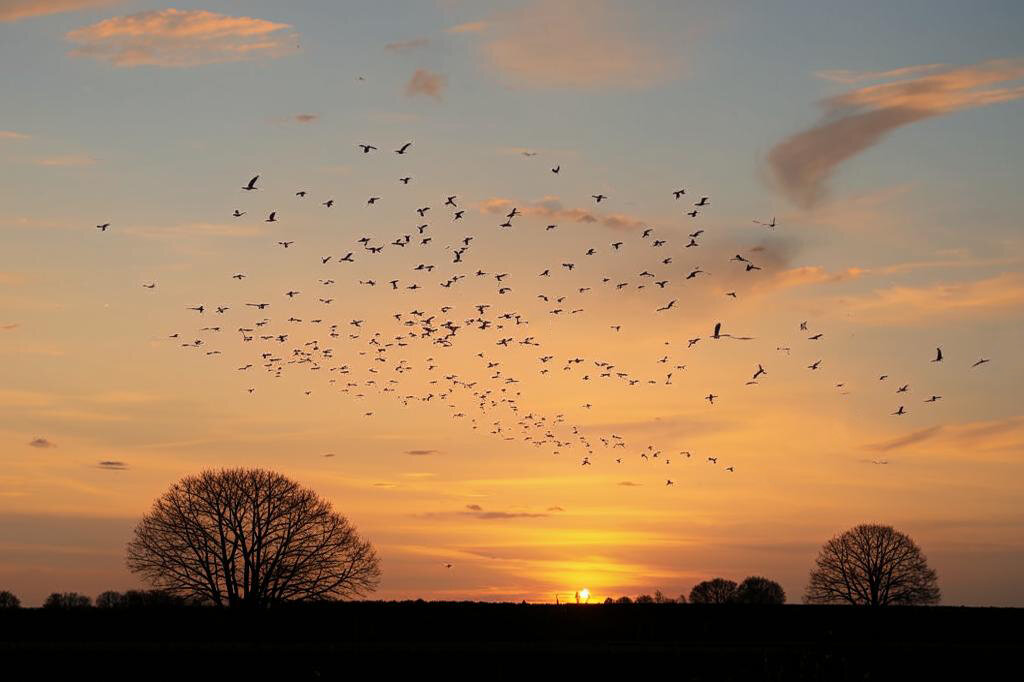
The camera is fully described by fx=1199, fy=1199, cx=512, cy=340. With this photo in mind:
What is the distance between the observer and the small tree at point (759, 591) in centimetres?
16138

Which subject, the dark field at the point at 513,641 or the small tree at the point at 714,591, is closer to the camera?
the dark field at the point at 513,641

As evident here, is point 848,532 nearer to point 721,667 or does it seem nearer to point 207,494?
point 207,494

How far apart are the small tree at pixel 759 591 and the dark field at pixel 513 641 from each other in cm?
6677

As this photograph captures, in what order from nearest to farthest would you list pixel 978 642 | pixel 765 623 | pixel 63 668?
pixel 63 668
pixel 978 642
pixel 765 623

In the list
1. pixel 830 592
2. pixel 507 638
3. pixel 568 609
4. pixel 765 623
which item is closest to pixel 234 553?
pixel 568 609

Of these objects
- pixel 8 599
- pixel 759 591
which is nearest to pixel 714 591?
pixel 759 591

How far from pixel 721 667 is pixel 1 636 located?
39967 mm

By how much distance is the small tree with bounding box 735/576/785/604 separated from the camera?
161375 millimetres

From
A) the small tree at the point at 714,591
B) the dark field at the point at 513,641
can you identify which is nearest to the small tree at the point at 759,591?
the small tree at the point at 714,591

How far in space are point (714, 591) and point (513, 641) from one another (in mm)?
108536

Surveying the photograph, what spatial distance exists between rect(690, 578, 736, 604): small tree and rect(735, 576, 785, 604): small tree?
1157 millimetres

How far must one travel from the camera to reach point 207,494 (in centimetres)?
9875

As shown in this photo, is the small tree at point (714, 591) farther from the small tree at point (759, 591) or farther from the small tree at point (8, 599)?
the small tree at point (8, 599)

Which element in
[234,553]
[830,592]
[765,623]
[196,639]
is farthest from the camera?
[830,592]
